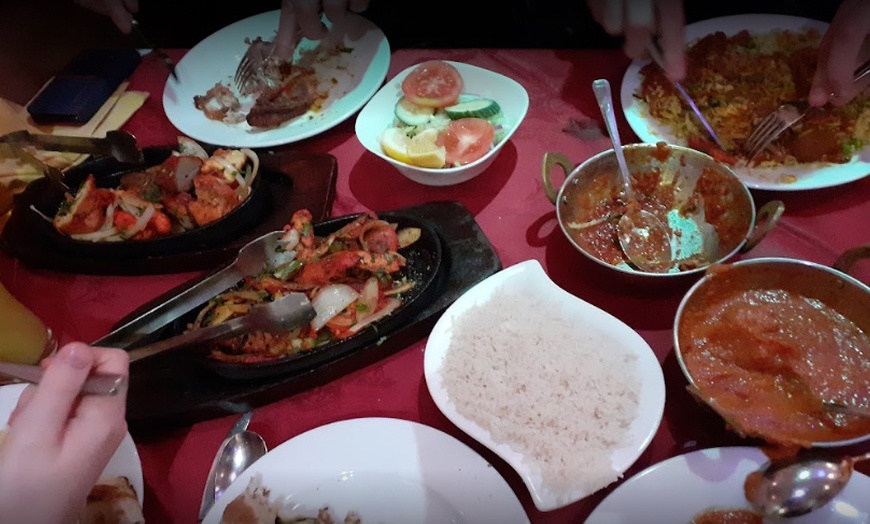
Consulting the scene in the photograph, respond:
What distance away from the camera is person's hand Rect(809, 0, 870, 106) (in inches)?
57.3

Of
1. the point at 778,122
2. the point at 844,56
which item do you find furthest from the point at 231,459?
the point at 844,56

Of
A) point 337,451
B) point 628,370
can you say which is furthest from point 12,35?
point 628,370

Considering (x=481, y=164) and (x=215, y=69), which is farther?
(x=215, y=69)

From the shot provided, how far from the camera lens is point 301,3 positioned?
77.5 inches

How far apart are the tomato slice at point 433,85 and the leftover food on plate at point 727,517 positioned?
1.30m

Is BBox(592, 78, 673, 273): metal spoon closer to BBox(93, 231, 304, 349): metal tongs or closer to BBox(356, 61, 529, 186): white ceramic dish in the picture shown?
BBox(356, 61, 529, 186): white ceramic dish

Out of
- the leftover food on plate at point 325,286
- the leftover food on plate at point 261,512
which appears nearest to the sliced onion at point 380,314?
the leftover food on plate at point 325,286

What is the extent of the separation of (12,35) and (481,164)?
1.85 meters

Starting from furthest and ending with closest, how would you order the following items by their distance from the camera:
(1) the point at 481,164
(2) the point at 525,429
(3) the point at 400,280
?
(1) the point at 481,164 < (3) the point at 400,280 < (2) the point at 525,429

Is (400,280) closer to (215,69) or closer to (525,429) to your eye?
(525,429)

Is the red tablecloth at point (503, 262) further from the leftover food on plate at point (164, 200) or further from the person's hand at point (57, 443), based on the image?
the person's hand at point (57, 443)

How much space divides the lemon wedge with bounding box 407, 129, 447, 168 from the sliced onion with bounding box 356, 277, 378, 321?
406mm

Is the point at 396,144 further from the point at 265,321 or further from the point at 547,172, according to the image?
the point at 265,321

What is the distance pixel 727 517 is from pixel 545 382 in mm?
397
